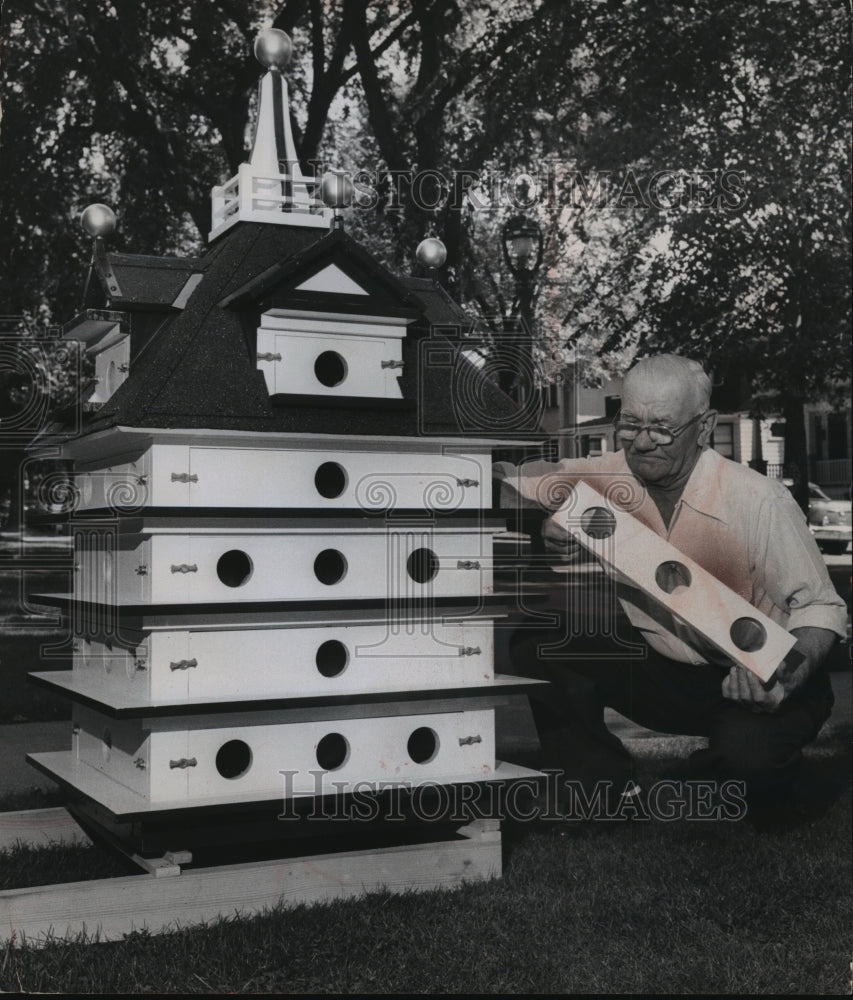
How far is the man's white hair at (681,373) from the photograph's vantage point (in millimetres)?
3396

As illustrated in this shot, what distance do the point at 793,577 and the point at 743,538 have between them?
181mm

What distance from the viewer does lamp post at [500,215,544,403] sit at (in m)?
3.73

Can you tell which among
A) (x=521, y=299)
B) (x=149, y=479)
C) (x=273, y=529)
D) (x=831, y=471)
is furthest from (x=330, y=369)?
(x=831, y=471)

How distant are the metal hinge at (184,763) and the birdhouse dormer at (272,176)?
1608mm

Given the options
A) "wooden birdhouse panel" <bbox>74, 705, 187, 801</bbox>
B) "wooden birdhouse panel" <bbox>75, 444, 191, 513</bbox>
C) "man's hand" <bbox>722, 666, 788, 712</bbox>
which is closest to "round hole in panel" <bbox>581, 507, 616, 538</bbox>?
"man's hand" <bbox>722, 666, 788, 712</bbox>

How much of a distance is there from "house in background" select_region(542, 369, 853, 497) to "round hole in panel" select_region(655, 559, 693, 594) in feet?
1.22

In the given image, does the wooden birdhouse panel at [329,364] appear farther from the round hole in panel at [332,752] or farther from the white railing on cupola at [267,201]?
the round hole in panel at [332,752]

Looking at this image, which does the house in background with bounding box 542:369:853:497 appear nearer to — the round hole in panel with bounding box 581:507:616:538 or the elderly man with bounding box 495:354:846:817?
the elderly man with bounding box 495:354:846:817

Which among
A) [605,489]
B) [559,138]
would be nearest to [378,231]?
[559,138]

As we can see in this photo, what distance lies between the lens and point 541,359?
3.78 metres

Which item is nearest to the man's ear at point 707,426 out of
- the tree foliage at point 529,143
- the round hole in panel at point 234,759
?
the tree foliage at point 529,143

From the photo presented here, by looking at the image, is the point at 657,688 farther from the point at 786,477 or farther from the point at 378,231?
the point at 378,231

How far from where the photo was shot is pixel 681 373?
3.42 metres

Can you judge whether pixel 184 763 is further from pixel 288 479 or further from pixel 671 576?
pixel 671 576
